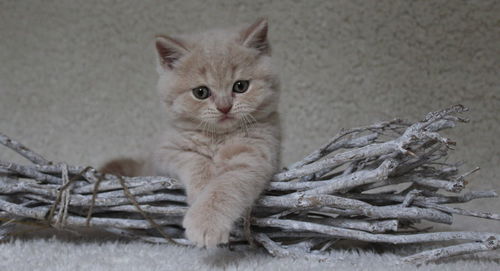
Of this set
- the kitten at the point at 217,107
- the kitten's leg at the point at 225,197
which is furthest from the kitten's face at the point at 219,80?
the kitten's leg at the point at 225,197

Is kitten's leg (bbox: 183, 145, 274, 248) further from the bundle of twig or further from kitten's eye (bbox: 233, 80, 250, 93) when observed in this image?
kitten's eye (bbox: 233, 80, 250, 93)

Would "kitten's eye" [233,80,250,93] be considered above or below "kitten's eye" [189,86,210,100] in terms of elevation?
above

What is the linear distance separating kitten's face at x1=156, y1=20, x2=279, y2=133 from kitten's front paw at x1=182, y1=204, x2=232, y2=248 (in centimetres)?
29

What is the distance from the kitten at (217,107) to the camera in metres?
1.03

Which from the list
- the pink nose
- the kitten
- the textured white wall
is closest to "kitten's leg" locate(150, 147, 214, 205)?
the kitten

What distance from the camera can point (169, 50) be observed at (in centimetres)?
115

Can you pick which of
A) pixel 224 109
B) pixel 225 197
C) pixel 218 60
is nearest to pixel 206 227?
pixel 225 197

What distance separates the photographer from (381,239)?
0.88m

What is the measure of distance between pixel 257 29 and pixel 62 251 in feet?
2.16

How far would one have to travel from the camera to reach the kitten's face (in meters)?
→ 1.08

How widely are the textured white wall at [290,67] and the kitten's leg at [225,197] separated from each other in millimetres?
708

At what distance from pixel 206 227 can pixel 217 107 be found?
12.9 inches

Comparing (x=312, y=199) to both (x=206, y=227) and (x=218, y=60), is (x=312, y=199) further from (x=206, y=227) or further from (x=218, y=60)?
(x=218, y=60)

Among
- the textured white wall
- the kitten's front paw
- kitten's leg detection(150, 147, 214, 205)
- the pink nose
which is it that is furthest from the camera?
the textured white wall
